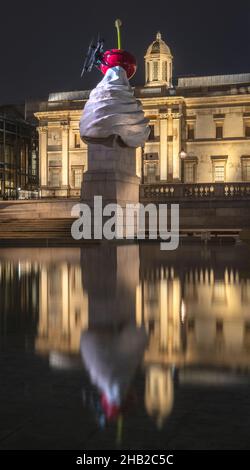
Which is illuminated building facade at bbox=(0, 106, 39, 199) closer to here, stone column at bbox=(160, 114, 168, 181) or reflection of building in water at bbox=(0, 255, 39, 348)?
stone column at bbox=(160, 114, 168, 181)

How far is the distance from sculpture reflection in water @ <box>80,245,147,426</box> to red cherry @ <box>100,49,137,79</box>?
924 inches

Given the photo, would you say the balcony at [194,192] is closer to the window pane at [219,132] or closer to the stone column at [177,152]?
the stone column at [177,152]

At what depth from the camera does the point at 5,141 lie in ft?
269

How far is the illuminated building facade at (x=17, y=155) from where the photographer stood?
3169 inches

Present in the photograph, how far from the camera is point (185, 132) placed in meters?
73.4

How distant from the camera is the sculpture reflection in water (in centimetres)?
420

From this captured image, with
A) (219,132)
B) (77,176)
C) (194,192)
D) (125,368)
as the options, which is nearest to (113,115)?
(194,192)

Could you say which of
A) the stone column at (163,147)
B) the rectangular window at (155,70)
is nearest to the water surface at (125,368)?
the stone column at (163,147)

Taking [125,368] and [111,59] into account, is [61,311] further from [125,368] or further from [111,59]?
[111,59]

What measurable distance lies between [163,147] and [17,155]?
69.2ft

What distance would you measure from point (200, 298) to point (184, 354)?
4.00m

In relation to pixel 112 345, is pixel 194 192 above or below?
above

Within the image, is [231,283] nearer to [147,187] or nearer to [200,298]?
[200,298]

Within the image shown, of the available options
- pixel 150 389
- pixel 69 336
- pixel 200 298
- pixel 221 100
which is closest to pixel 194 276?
pixel 200 298
